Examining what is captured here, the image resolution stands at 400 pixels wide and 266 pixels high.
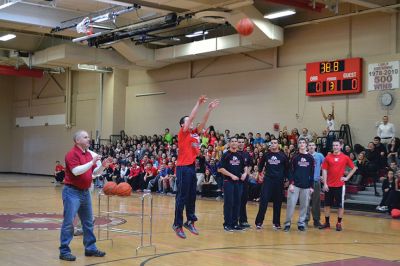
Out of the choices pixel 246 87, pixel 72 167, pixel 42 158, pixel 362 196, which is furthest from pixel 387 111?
pixel 42 158

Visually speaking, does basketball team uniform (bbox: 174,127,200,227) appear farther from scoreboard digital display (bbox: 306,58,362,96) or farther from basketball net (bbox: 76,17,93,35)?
basketball net (bbox: 76,17,93,35)

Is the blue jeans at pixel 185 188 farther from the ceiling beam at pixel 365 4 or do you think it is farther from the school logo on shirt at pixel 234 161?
the ceiling beam at pixel 365 4

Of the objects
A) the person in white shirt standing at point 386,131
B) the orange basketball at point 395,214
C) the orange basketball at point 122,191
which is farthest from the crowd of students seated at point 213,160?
the orange basketball at point 122,191

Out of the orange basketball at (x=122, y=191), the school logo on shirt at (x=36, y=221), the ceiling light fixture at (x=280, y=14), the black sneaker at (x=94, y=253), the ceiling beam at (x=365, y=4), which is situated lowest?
the school logo on shirt at (x=36, y=221)

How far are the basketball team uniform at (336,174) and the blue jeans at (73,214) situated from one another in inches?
226

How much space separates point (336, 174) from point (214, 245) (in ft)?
12.4

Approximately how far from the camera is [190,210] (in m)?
9.54

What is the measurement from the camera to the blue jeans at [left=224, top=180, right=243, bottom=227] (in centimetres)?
1076

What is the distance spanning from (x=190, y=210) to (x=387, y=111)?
1116cm

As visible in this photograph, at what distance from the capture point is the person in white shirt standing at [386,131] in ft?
58.3

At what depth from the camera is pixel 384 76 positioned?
728 inches

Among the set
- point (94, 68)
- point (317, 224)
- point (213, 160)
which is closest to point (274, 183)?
point (317, 224)

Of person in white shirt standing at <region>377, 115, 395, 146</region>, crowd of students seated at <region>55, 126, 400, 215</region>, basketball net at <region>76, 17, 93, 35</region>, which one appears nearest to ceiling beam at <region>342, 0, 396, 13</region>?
person in white shirt standing at <region>377, 115, 395, 146</region>

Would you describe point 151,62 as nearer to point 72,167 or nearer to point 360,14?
point 360,14
